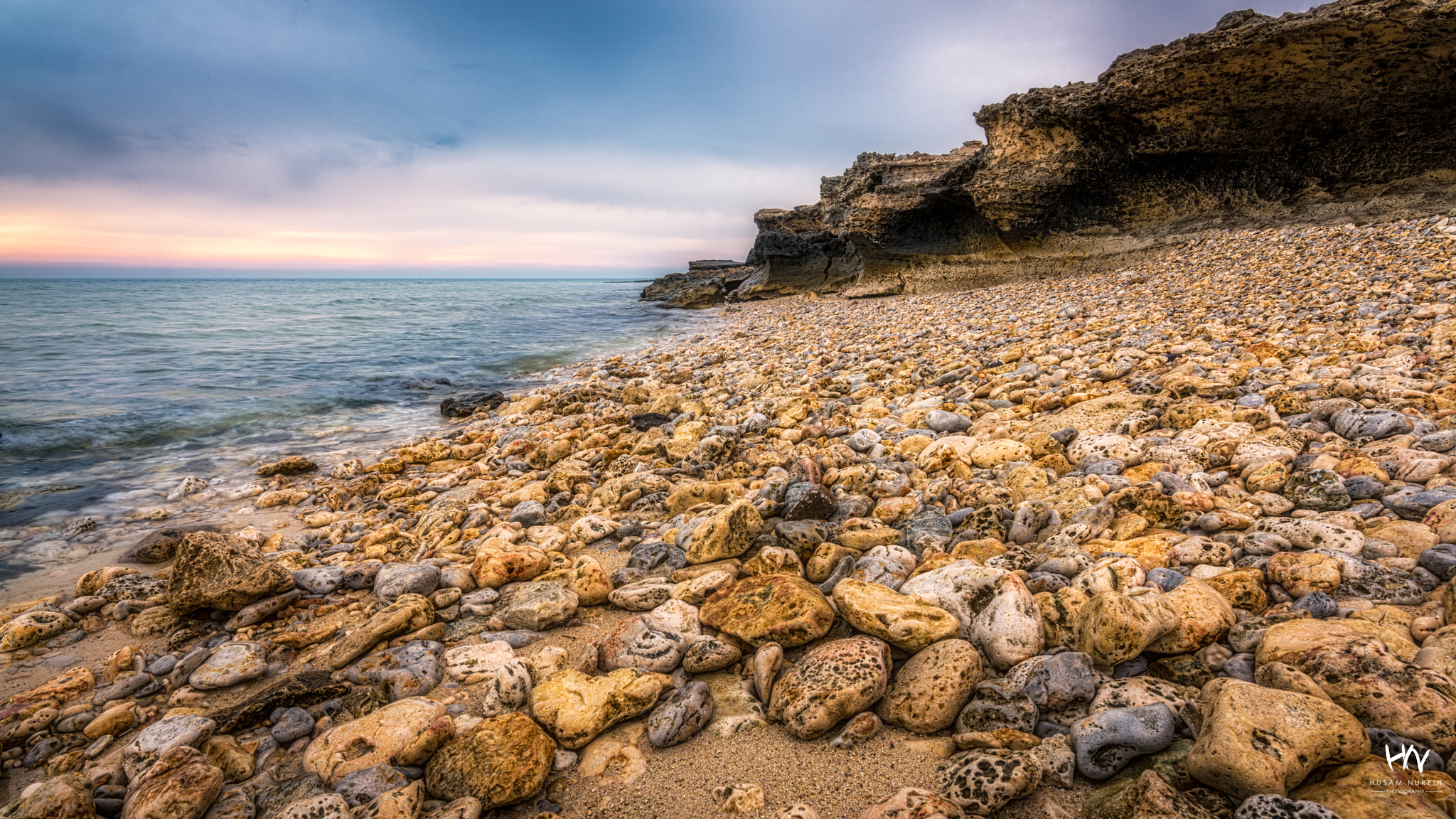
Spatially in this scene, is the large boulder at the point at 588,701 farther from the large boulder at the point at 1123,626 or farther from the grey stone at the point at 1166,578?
the grey stone at the point at 1166,578

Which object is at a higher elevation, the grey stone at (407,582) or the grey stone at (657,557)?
the grey stone at (657,557)

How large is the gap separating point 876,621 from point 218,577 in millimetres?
3313

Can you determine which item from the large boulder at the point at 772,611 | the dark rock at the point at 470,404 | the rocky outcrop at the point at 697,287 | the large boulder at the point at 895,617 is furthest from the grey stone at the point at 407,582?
the rocky outcrop at the point at 697,287

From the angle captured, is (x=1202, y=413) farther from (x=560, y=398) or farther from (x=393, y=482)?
(x=560, y=398)

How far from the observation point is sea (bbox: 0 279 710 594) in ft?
15.6

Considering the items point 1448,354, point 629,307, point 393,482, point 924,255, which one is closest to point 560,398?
point 393,482

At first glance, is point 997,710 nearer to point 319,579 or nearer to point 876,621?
point 876,621

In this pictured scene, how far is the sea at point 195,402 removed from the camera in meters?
4.76

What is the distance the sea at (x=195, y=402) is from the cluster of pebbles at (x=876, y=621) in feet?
4.59

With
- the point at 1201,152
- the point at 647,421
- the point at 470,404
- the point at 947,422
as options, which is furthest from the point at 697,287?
the point at 947,422

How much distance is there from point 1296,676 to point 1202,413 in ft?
8.02

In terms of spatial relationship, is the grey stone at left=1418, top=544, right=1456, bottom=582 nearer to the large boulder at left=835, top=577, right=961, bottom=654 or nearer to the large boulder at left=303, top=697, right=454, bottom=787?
the large boulder at left=835, top=577, right=961, bottom=654

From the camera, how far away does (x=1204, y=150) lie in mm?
11539

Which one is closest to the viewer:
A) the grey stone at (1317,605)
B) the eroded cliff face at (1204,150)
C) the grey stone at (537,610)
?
the grey stone at (1317,605)
